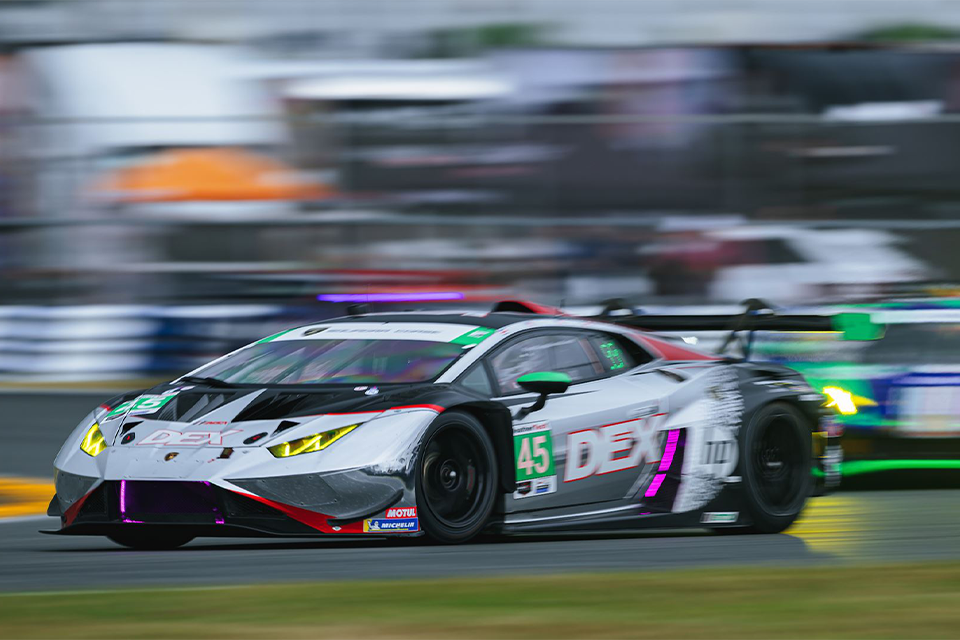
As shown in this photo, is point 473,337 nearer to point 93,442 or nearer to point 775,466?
point 93,442

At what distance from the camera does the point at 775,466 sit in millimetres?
8953

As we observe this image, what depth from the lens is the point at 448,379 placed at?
7566mm

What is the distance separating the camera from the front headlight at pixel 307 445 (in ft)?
22.9

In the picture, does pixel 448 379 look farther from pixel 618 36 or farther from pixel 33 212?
pixel 33 212

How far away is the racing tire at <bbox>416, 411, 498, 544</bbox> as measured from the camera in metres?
7.18

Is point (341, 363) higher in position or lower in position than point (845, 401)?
higher

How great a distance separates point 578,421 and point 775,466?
1543 millimetres

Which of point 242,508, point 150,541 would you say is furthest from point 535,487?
point 150,541

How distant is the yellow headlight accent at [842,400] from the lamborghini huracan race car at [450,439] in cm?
179

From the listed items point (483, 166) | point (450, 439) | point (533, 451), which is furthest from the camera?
point (483, 166)

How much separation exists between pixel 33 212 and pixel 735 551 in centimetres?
1382

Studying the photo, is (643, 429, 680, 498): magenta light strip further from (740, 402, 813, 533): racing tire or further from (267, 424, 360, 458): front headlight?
(267, 424, 360, 458): front headlight

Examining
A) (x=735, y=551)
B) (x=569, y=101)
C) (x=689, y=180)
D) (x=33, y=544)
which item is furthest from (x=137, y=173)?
(x=735, y=551)

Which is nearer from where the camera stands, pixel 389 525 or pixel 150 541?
pixel 389 525
